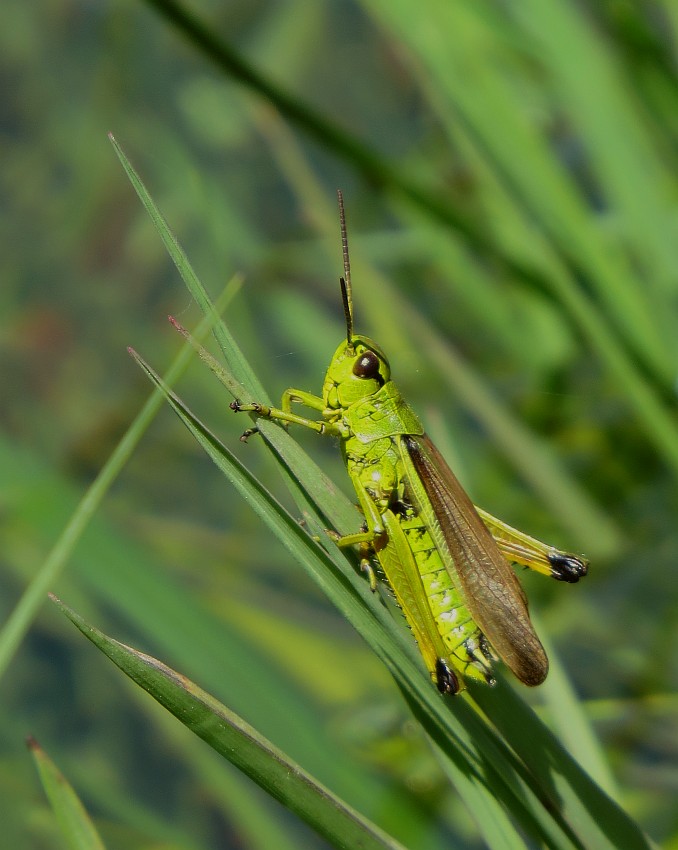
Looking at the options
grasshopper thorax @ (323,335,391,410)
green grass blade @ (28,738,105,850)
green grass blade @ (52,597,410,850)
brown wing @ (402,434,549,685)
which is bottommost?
green grass blade @ (28,738,105,850)

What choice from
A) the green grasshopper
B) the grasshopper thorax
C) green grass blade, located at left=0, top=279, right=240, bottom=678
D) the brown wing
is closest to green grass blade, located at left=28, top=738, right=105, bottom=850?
green grass blade, located at left=0, top=279, right=240, bottom=678

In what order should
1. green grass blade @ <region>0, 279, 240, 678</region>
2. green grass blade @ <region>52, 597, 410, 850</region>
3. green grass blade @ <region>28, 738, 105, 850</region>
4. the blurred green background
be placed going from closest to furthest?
1. green grass blade @ <region>52, 597, 410, 850</region>
2. green grass blade @ <region>28, 738, 105, 850</region>
3. green grass blade @ <region>0, 279, 240, 678</region>
4. the blurred green background

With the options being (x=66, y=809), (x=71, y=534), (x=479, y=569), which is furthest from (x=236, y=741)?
(x=479, y=569)

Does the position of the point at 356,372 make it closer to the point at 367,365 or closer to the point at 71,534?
the point at 367,365

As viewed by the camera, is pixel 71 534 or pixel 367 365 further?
A: pixel 367 365

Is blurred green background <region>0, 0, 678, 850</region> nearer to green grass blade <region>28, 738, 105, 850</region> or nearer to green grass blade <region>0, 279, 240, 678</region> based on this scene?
green grass blade <region>0, 279, 240, 678</region>

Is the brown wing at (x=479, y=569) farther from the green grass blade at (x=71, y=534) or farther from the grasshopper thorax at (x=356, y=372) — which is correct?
the green grass blade at (x=71, y=534)

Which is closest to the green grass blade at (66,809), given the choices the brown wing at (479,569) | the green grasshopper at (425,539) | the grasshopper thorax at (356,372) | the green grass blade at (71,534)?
the green grass blade at (71,534)
